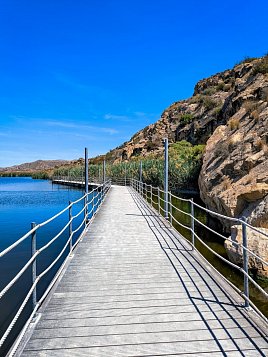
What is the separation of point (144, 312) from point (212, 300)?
2.94 feet

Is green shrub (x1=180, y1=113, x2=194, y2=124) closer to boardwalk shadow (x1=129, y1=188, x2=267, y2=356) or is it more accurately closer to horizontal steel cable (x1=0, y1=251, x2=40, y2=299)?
boardwalk shadow (x1=129, y1=188, x2=267, y2=356)

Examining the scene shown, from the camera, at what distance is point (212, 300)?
163 inches

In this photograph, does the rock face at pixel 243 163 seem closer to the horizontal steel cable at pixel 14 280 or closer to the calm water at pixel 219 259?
the calm water at pixel 219 259

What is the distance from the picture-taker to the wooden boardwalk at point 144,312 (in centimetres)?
304

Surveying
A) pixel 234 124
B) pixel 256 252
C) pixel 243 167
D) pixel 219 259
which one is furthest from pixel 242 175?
pixel 256 252

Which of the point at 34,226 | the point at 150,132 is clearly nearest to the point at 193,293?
the point at 34,226

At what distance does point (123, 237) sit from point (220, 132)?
1182 cm

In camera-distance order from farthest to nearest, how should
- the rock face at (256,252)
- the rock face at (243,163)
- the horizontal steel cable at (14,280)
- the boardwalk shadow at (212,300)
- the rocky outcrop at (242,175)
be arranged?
the rock face at (243,163), the rocky outcrop at (242,175), the rock face at (256,252), the boardwalk shadow at (212,300), the horizontal steel cable at (14,280)

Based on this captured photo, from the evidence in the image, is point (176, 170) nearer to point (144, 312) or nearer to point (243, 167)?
point (243, 167)

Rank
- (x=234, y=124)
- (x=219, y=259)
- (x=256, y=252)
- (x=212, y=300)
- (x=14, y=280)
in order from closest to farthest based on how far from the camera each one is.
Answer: (x=14, y=280) → (x=212, y=300) → (x=256, y=252) → (x=219, y=259) → (x=234, y=124)

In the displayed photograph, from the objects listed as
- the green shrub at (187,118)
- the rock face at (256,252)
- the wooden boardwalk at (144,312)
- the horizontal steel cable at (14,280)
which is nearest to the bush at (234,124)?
the rock face at (256,252)

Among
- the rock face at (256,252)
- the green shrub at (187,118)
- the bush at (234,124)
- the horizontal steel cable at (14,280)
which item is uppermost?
the green shrub at (187,118)

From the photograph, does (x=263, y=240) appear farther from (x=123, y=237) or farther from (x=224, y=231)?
(x=224, y=231)

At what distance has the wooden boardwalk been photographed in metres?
3.04
